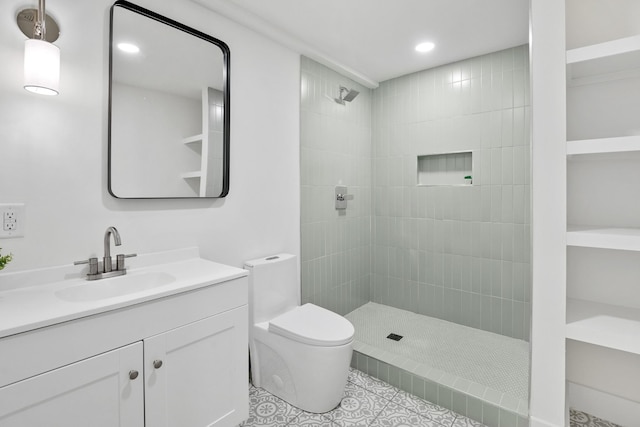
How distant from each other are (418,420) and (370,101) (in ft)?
8.83

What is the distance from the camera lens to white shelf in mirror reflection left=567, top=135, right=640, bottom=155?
122 centimetres

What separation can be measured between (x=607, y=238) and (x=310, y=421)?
163cm

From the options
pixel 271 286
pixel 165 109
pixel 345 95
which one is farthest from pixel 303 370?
pixel 345 95

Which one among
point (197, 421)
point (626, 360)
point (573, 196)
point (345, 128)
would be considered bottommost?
point (197, 421)

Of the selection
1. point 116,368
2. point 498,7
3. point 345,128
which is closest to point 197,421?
point 116,368

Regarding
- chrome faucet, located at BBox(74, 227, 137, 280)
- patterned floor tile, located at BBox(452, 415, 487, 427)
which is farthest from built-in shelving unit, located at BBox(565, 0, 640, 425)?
chrome faucet, located at BBox(74, 227, 137, 280)

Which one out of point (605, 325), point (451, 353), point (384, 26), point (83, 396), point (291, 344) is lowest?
point (451, 353)

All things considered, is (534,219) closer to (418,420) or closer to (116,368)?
(418,420)

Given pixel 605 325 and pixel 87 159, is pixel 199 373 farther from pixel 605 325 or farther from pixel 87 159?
pixel 605 325

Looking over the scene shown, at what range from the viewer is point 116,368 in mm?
1120

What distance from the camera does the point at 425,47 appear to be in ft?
8.00

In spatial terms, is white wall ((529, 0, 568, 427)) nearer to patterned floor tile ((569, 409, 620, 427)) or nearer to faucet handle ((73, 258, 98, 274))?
patterned floor tile ((569, 409, 620, 427))

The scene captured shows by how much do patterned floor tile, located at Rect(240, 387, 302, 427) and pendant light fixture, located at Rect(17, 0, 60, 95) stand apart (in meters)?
1.77

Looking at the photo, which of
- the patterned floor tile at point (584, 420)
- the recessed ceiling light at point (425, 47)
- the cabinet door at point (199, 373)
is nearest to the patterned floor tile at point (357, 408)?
the cabinet door at point (199, 373)
